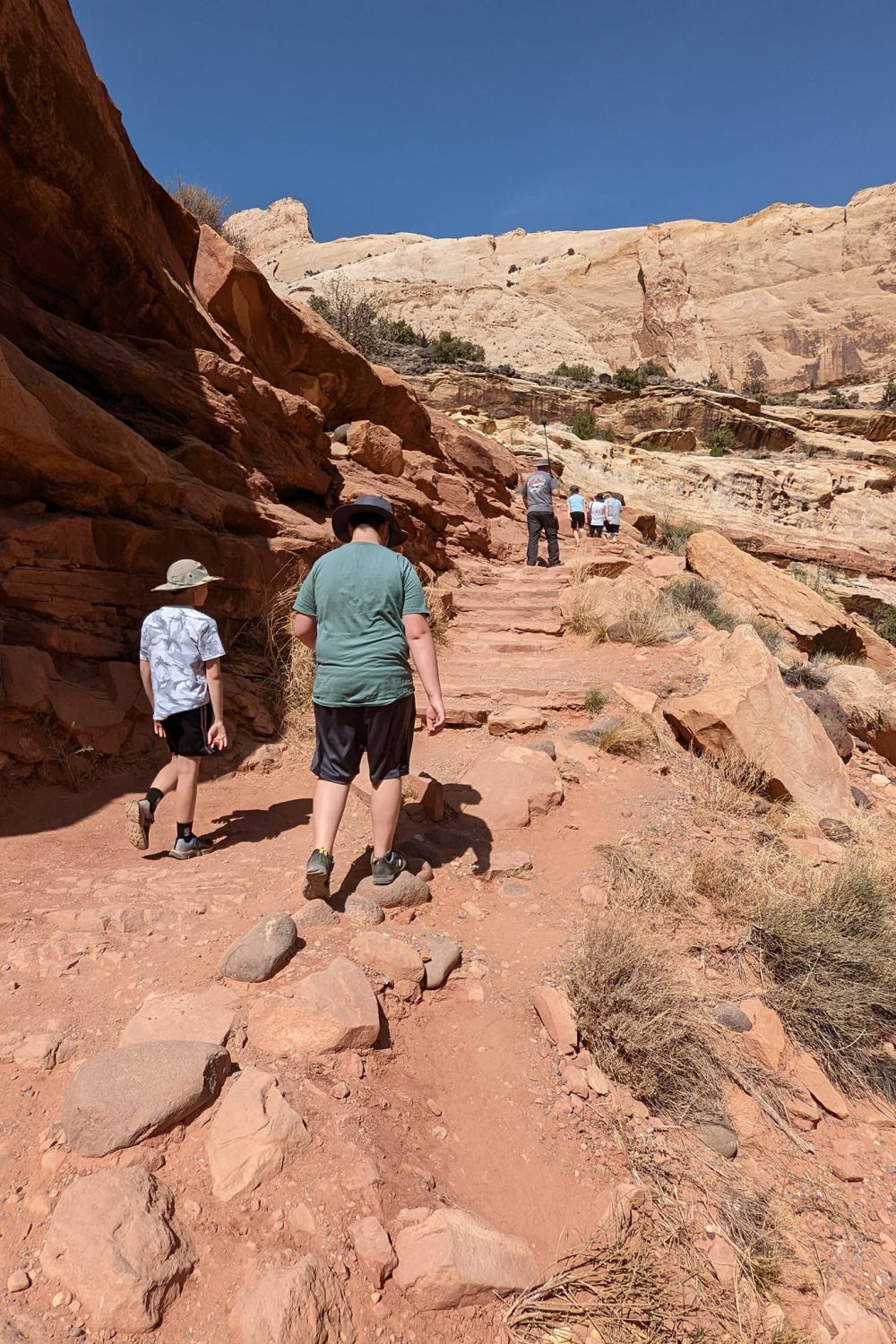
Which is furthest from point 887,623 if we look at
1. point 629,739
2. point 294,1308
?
point 294,1308

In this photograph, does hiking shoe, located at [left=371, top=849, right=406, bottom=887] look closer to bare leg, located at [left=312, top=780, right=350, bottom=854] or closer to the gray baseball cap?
bare leg, located at [left=312, top=780, right=350, bottom=854]

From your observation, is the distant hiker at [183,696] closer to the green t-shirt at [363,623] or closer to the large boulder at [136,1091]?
the green t-shirt at [363,623]

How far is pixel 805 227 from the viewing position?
44.2 metres

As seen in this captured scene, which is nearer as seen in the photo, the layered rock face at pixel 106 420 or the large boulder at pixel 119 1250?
the large boulder at pixel 119 1250

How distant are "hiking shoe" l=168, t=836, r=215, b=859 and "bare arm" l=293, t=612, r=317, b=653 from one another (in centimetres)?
132

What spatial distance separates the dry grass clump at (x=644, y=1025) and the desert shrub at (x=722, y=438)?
76.1 ft

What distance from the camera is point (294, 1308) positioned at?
123cm

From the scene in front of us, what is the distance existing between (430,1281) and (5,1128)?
1.10 metres

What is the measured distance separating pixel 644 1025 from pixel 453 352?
27.5 m

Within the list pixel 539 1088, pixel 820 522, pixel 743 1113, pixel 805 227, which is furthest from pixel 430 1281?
pixel 805 227

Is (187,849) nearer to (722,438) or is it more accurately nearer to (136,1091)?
(136,1091)

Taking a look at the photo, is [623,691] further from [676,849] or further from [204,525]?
[204,525]

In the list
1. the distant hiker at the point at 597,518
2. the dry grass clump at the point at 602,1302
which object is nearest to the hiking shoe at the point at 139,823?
the dry grass clump at the point at 602,1302

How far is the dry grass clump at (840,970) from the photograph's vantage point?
2463 millimetres
